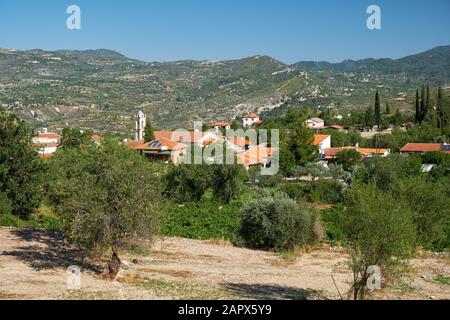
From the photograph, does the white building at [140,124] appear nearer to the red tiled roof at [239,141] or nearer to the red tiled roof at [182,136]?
the red tiled roof at [182,136]

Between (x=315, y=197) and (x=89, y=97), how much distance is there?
156688 mm

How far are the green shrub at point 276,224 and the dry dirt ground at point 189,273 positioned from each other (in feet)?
3.50

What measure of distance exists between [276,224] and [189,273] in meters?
7.86

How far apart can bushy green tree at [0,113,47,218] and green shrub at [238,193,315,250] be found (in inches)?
556

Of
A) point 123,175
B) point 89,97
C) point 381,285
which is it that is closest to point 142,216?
point 123,175

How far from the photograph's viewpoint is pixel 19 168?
32531 millimetres

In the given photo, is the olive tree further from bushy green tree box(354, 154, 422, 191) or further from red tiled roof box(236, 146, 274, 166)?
red tiled roof box(236, 146, 274, 166)

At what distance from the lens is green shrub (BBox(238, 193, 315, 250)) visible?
86.4ft

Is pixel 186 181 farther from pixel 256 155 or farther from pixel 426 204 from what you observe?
pixel 426 204

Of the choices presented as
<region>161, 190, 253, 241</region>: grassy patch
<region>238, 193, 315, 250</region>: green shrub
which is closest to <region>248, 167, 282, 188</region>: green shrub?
<region>161, 190, 253, 241</region>: grassy patch

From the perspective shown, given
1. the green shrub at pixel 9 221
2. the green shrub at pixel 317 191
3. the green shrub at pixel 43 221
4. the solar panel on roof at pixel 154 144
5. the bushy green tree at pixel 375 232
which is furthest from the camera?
the solar panel on roof at pixel 154 144

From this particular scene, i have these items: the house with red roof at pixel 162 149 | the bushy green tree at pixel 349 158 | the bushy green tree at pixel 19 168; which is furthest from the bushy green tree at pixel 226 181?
the house with red roof at pixel 162 149

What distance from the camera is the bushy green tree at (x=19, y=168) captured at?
32.2 metres

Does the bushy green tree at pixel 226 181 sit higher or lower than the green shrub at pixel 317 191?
higher
